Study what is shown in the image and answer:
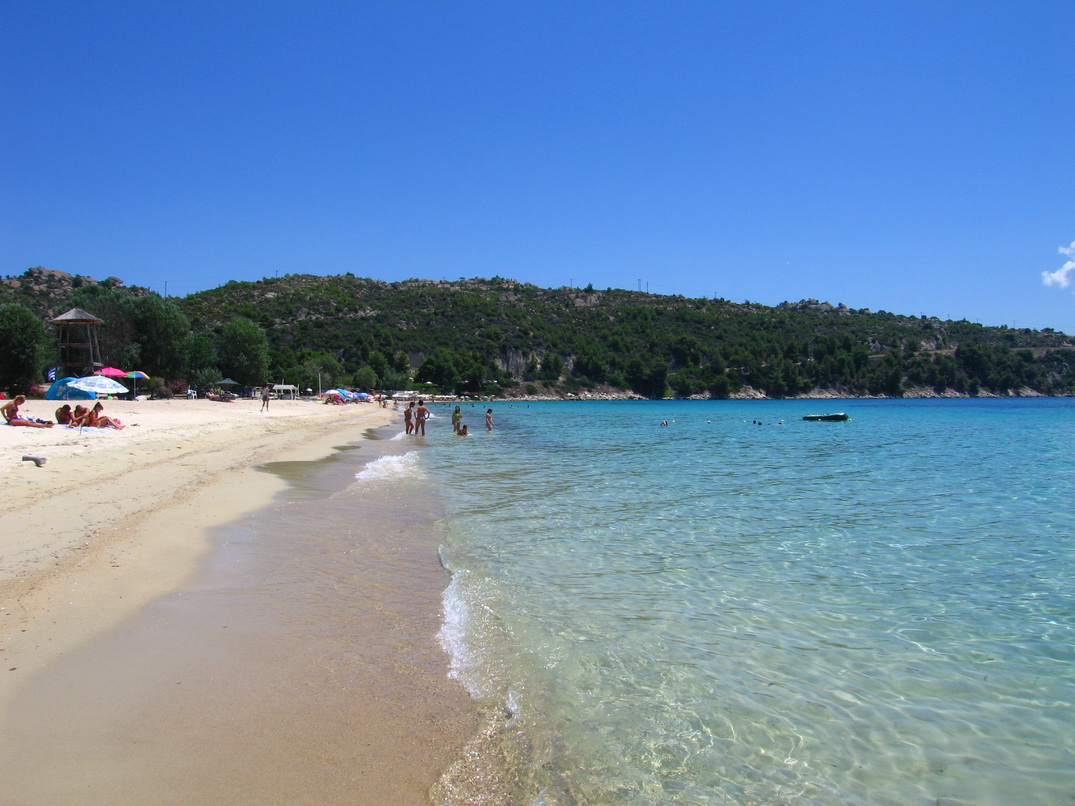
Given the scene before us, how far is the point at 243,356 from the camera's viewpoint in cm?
5944

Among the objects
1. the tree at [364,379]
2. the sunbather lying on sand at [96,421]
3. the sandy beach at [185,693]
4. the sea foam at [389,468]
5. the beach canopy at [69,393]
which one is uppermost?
the tree at [364,379]

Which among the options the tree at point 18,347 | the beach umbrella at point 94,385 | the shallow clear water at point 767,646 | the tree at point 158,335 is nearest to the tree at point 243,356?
the tree at point 158,335

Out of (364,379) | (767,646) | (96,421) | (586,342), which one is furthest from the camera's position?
(586,342)

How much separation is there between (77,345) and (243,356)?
17746mm

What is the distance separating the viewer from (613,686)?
4.32 metres

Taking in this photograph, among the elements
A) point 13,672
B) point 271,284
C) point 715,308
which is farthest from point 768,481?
point 715,308

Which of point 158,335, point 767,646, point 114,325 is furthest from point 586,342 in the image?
point 767,646

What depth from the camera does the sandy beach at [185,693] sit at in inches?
119

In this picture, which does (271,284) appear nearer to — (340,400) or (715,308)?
(340,400)

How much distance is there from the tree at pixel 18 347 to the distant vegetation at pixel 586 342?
105 feet

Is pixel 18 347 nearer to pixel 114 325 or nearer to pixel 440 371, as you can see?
pixel 114 325

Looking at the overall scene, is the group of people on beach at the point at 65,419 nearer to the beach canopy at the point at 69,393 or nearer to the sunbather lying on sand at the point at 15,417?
the sunbather lying on sand at the point at 15,417

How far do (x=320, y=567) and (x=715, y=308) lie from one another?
14613 cm

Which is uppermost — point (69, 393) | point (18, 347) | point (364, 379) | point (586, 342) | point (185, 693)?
point (586, 342)
